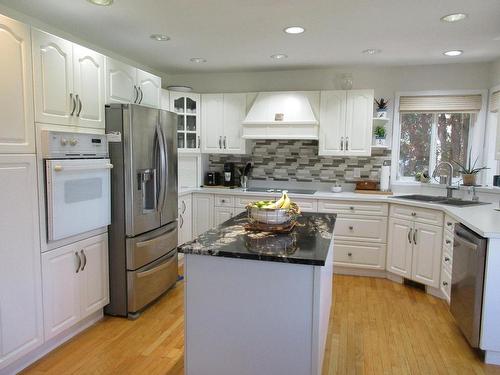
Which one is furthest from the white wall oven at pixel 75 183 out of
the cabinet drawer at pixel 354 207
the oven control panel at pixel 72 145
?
the cabinet drawer at pixel 354 207

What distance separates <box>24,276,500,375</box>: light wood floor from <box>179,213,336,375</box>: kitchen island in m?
0.57

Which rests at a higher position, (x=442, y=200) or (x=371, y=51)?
(x=371, y=51)

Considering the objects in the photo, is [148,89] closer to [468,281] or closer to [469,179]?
[468,281]

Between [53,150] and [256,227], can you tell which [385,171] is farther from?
[53,150]

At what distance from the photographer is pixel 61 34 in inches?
122

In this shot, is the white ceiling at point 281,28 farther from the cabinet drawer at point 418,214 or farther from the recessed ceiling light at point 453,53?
the cabinet drawer at point 418,214

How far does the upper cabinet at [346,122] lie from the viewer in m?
4.08

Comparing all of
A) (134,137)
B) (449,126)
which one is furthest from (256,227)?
(449,126)

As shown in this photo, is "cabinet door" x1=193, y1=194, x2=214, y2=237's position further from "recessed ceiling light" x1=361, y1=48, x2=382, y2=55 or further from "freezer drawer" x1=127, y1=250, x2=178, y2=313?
"recessed ceiling light" x1=361, y1=48, x2=382, y2=55

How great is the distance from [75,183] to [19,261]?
0.59 m

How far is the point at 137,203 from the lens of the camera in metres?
2.89

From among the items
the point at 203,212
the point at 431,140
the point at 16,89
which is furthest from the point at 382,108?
the point at 16,89

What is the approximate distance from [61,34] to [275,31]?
6.06 ft

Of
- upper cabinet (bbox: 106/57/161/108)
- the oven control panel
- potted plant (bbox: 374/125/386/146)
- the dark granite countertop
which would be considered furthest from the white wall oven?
potted plant (bbox: 374/125/386/146)
